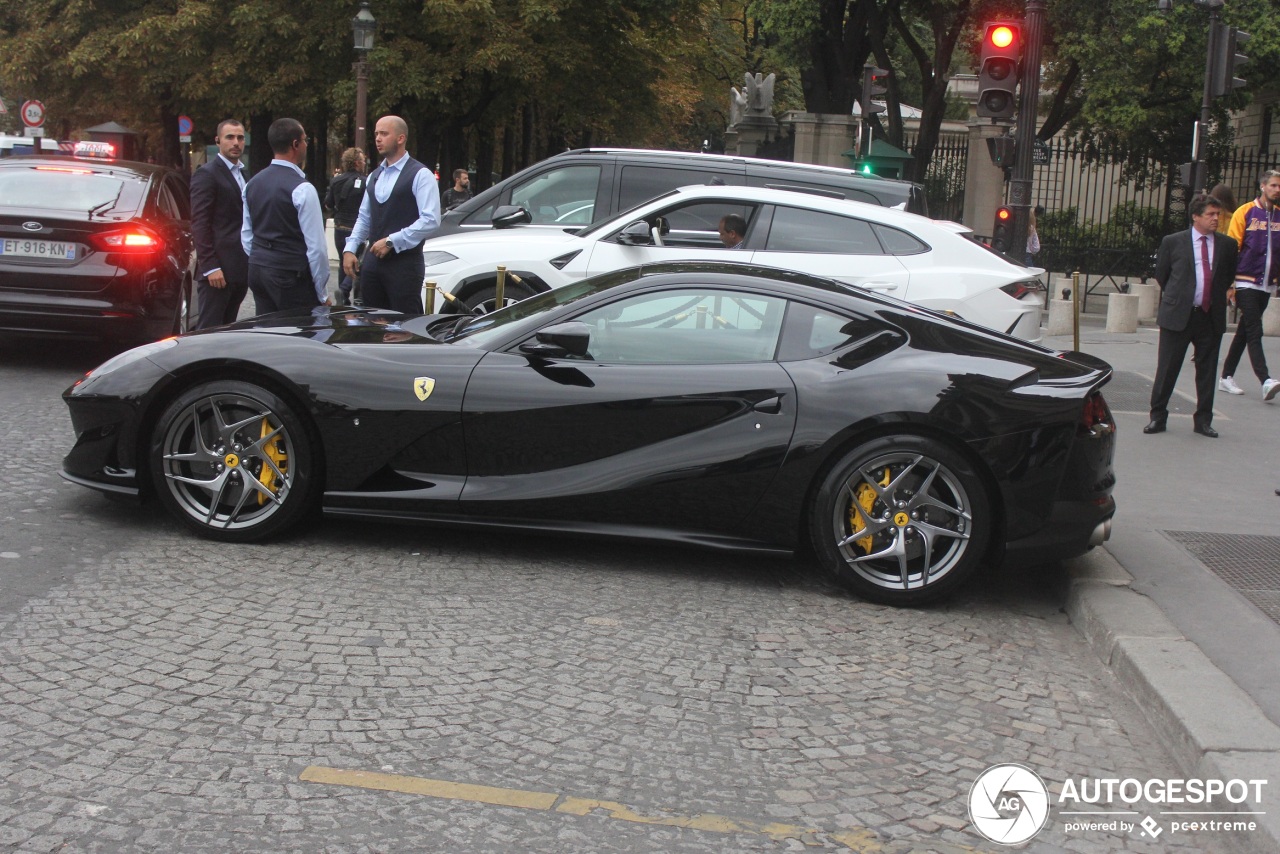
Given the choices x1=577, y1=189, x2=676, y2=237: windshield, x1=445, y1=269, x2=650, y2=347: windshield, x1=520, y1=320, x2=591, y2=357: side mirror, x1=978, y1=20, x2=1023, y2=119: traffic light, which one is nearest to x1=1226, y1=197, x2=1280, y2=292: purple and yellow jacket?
x1=978, y1=20, x2=1023, y2=119: traffic light

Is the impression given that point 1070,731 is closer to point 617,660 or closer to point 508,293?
point 617,660

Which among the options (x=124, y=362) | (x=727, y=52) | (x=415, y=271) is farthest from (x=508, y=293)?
(x=727, y=52)

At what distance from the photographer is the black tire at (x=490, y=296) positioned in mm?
10461

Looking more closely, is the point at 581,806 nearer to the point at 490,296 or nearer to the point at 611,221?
the point at 611,221

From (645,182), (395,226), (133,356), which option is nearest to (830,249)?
(645,182)

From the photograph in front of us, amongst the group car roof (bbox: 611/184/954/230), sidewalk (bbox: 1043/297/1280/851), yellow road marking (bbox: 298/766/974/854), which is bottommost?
yellow road marking (bbox: 298/766/974/854)

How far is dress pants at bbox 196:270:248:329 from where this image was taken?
30.4 feet

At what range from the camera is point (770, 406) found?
18.7ft

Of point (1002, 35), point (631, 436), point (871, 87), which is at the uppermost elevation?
point (871, 87)

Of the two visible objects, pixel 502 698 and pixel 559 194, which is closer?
pixel 502 698

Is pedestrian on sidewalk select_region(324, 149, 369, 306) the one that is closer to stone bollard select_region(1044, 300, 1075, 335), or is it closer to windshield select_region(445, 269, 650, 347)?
windshield select_region(445, 269, 650, 347)

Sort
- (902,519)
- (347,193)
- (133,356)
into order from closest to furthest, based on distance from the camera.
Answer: (902,519) < (133,356) < (347,193)

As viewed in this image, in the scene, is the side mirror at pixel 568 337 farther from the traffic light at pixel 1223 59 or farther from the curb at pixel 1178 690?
the traffic light at pixel 1223 59

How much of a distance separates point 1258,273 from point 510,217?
20.8 ft
